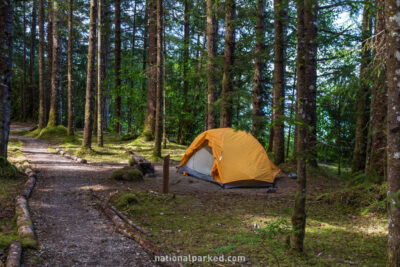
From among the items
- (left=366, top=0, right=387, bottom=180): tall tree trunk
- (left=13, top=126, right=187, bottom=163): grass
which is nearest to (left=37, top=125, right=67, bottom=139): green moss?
(left=13, top=126, right=187, bottom=163): grass

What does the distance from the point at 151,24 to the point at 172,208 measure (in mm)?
14311

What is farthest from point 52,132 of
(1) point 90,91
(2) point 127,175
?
(2) point 127,175

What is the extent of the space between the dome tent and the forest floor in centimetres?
45

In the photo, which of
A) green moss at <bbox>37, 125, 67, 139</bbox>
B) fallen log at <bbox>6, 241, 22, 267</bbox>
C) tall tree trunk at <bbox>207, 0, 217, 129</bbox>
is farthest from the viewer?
green moss at <bbox>37, 125, 67, 139</bbox>

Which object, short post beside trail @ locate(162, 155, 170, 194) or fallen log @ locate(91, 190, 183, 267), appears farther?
short post beside trail @ locate(162, 155, 170, 194)

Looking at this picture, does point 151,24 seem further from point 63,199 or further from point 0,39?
point 63,199

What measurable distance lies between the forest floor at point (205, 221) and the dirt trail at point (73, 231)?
1 cm

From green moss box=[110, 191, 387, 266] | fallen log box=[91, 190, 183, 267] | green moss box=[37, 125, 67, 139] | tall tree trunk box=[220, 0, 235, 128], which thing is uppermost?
tall tree trunk box=[220, 0, 235, 128]

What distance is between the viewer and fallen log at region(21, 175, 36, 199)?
22.9ft

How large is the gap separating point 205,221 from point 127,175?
14.2 ft

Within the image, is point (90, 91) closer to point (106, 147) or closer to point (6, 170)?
point (106, 147)

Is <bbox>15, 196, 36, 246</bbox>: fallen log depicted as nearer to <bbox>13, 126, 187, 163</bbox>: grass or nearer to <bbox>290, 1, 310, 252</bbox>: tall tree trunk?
<bbox>290, 1, 310, 252</bbox>: tall tree trunk

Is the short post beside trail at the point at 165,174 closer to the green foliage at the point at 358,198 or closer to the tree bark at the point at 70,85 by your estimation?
the green foliage at the point at 358,198

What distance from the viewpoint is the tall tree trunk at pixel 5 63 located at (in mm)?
8180
